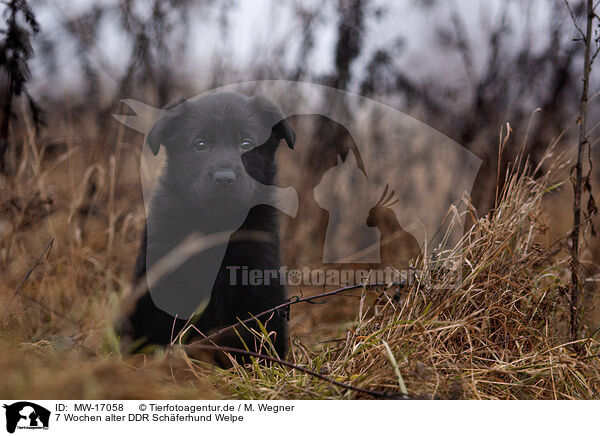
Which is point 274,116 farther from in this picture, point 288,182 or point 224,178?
point 288,182

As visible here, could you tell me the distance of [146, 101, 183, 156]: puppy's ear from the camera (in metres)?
2.12

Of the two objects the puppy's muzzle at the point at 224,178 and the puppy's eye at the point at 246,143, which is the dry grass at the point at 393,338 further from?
the puppy's eye at the point at 246,143

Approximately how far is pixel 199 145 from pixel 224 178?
33cm

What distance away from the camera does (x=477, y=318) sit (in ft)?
5.17

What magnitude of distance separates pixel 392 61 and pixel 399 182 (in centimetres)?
82

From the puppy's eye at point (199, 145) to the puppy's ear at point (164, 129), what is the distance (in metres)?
0.13
